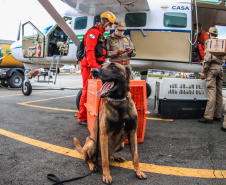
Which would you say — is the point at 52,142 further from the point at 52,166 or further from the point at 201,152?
the point at 201,152

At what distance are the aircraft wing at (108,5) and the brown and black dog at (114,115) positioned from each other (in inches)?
154

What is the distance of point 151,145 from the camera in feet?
9.89

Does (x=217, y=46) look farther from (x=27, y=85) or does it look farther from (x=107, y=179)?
(x=27, y=85)

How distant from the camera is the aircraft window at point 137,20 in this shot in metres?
5.82

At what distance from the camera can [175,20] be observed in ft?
18.7

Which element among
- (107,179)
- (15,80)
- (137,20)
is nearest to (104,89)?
(107,179)

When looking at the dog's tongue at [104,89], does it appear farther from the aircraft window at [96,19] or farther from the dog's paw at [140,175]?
the aircraft window at [96,19]

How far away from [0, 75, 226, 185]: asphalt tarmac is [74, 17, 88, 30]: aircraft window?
11.6 feet

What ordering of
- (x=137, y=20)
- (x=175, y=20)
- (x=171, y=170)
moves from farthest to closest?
(x=137, y=20)
(x=175, y=20)
(x=171, y=170)

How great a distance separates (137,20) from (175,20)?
3.57ft

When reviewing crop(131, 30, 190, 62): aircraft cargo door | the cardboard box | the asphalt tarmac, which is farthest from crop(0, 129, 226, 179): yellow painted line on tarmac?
crop(131, 30, 190, 62): aircraft cargo door

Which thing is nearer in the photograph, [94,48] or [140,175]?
[140,175]

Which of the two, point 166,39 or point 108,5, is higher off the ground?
point 108,5

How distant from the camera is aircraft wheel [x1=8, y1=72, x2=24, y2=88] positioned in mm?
11930
